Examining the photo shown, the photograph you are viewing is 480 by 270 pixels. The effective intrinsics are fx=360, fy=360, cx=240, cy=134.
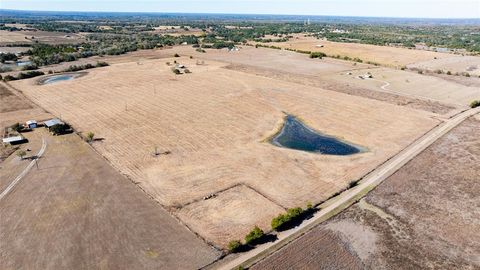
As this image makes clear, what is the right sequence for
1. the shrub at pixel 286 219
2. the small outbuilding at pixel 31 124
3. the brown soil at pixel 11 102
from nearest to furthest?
the shrub at pixel 286 219 → the small outbuilding at pixel 31 124 → the brown soil at pixel 11 102

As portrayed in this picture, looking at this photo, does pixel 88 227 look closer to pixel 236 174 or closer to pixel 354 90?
pixel 236 174

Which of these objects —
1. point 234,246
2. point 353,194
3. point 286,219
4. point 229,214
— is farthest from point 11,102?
point 353,194

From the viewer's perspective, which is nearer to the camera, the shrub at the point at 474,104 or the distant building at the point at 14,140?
the distant building at the point at 14,140

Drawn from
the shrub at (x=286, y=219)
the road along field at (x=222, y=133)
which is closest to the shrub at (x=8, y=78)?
the road along field at (x=222, y=133)

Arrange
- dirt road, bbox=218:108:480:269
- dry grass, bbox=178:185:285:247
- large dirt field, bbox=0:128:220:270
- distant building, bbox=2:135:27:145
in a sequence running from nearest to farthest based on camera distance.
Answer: large dirt field, bbox=0:128:220:270 < dirt road, bbox=218:108:480:269 < dry grass, bbox=178:185:285:247 < distant building, bbox=2:135:27:145

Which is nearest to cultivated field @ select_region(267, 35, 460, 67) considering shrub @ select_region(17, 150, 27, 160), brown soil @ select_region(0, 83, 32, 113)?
brown soil @ select_region(0, 83, 32, 113)

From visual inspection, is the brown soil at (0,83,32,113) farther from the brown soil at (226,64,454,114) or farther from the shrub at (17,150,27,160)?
the brown soil at (226,64,454,114)

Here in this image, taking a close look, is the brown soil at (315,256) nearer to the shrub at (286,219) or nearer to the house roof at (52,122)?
the shrub at (286,219)
